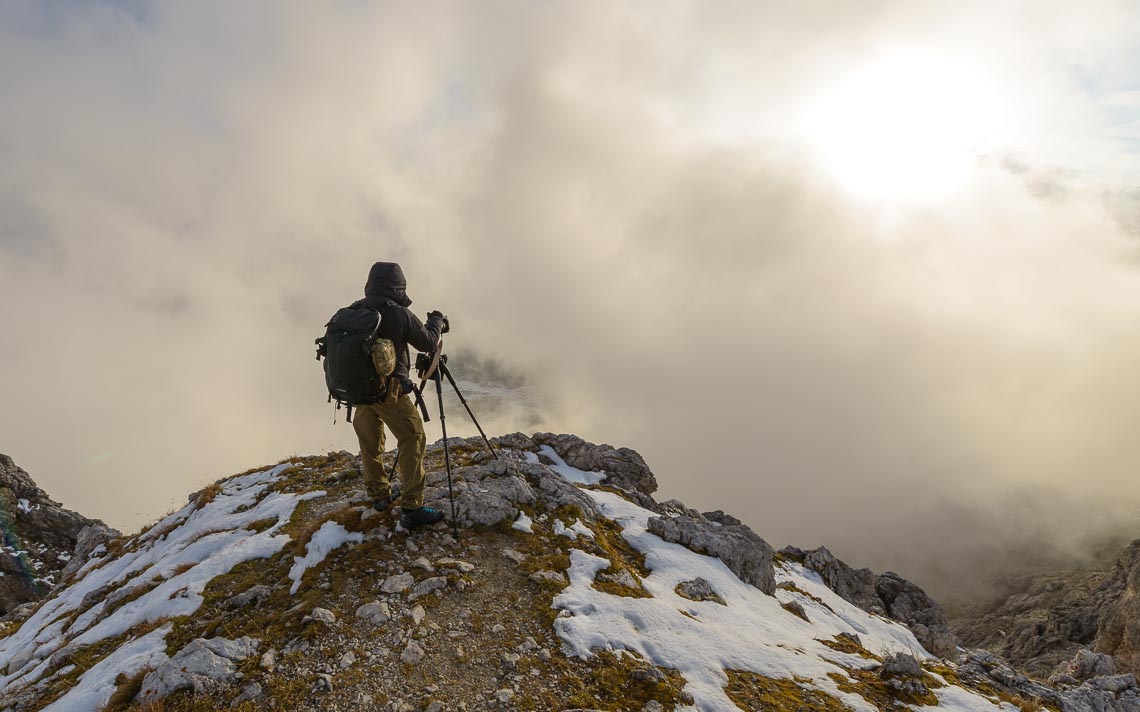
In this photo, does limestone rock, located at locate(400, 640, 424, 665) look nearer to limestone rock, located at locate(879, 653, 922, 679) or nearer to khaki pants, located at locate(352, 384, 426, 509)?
khaki pants, located at locate(352, 384, 426, 509)

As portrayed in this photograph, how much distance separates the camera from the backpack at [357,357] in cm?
1019

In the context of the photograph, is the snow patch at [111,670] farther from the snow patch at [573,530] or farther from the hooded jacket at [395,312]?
the snow patch at [573,530]

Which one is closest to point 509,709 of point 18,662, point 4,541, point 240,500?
point 18,662

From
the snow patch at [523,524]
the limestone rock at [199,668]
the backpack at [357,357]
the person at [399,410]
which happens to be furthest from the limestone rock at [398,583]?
the backpack at [357,357]

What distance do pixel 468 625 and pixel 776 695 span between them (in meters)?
5.65

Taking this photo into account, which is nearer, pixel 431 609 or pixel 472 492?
pixel 431 609

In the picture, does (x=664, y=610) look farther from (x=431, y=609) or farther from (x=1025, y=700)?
(x=1025, y=700)

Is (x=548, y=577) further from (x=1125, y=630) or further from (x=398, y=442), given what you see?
(x=1125, y=630)

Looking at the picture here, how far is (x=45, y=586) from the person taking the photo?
35750 millimetres

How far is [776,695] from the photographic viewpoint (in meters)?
9.19

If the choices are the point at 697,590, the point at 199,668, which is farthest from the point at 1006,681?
the point at 199,668

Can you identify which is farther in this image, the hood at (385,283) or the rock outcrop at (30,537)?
the rock outcrop at (30,537)

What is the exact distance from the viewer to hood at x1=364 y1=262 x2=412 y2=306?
10916 mm

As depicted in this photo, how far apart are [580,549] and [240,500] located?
13067 mm
